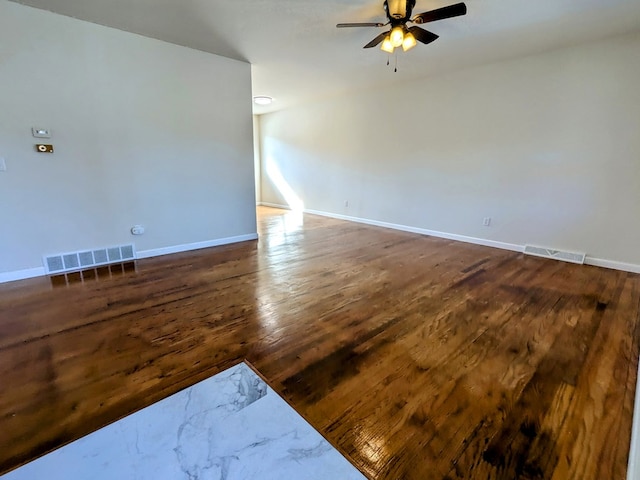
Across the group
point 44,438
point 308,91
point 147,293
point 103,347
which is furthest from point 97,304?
point 308,91

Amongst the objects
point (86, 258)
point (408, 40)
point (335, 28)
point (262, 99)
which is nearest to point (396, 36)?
point (408, 40)

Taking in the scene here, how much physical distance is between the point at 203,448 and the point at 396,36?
3.18 m

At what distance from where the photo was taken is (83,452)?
1.14 metres

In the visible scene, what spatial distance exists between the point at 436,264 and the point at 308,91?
405 cm

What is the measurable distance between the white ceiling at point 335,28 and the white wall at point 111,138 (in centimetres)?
25

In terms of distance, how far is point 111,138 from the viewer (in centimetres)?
320

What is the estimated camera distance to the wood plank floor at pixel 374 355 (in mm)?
1202

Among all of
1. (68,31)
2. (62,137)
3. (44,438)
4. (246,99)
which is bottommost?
(44,438)

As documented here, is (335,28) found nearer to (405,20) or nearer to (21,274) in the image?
(405,20)

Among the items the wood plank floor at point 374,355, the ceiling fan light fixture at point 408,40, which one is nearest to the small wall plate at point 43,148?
the wood plank floor at point 374,355

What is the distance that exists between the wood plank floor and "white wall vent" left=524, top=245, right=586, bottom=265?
314 millimetres

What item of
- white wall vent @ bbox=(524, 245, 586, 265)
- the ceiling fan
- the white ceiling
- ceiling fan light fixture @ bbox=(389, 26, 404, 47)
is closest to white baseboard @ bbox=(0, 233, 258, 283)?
the white ceiling

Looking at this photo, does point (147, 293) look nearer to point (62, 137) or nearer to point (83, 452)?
point (83, 452)

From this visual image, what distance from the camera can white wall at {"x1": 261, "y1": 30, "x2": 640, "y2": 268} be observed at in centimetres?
321
